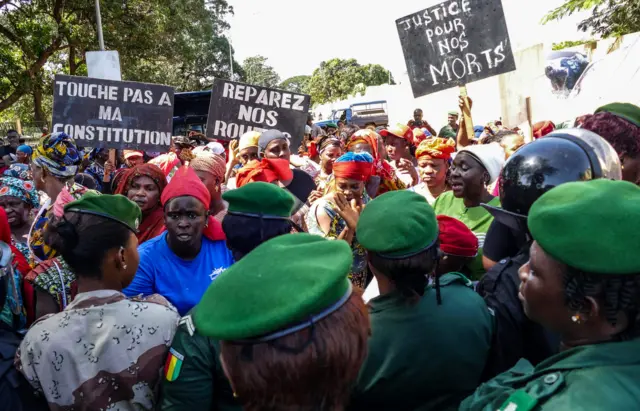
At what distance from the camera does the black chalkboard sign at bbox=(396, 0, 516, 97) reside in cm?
549

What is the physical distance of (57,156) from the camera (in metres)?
4.14

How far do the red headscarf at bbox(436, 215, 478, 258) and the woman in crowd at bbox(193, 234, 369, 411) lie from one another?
4.75 feet

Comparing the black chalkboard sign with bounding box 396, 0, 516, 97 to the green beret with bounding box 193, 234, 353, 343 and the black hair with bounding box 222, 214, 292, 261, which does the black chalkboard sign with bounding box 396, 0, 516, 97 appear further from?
Answer: the green beret with bounding box 193, 234, 353, 343

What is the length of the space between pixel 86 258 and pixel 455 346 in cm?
136

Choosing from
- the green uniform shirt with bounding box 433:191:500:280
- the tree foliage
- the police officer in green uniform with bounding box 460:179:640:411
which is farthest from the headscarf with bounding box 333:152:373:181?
the tree foliage

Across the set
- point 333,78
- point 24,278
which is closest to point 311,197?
point 24,278

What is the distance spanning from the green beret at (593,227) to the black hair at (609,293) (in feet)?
0.11

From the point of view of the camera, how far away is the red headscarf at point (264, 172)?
14.7ft

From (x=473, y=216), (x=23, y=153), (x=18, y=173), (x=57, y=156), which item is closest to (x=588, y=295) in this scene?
(x=473, y=216)

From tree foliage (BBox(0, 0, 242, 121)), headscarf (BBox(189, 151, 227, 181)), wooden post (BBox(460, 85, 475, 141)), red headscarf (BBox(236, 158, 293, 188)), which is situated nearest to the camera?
headscarf (BBox(189, 151, 227, 181))

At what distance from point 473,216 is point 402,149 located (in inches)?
104

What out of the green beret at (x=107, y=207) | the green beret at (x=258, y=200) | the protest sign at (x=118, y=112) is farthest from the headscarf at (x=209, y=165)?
the protest sign at (x=118, y=112)

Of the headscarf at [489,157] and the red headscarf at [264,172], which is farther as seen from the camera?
the red headscarf at [264,172]

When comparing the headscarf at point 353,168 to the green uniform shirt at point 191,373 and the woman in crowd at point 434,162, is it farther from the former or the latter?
the green uniform shirt at point 191,373
